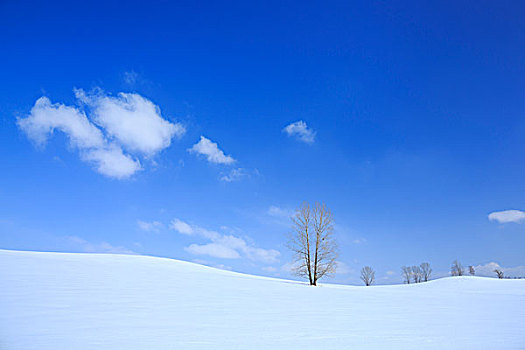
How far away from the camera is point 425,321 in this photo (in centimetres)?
636

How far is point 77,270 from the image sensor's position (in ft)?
39.4

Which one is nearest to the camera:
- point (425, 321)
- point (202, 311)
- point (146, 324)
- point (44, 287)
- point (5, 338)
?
point (5, 338)

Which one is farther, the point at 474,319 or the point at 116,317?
the point at 474,319

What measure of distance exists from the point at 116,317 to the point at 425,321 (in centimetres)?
671

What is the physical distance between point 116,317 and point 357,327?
487 centimetres

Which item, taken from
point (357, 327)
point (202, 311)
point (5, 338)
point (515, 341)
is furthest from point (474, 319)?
point (5, 338)

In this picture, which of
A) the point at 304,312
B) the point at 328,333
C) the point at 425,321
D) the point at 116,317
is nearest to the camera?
A: the point at 328,333

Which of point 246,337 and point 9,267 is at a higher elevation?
point 9,267

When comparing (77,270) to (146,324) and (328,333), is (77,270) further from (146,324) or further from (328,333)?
(328,333)

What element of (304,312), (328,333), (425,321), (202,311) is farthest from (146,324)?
(425,321)

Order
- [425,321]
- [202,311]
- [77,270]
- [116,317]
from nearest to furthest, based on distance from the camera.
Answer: [116,317]
[425,321]
[202,311]
[77,270]

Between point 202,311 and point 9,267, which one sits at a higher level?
point 9,267

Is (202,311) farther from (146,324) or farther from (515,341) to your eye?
(515,341)

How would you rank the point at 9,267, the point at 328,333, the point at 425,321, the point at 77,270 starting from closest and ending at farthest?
the point at 328,333 → the point at 425,321 → the point at 9,267 → the point at 77,270
